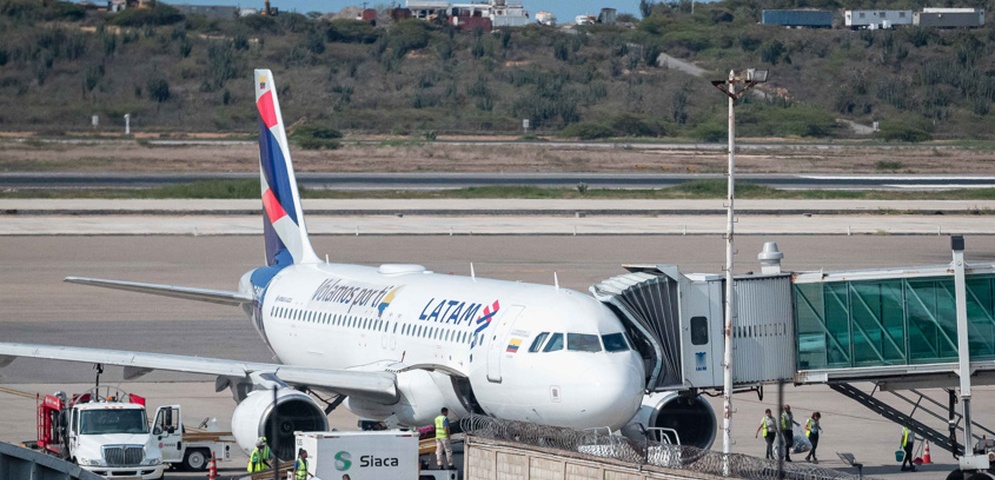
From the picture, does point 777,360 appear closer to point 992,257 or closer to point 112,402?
point 112,402

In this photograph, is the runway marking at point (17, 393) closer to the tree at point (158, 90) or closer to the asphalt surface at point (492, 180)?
the asphalt surface at point (492, 180)

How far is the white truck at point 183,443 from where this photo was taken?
30.2 m

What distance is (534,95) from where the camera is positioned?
187m

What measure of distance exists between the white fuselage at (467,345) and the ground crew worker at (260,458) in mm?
3360

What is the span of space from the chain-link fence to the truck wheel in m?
6.94

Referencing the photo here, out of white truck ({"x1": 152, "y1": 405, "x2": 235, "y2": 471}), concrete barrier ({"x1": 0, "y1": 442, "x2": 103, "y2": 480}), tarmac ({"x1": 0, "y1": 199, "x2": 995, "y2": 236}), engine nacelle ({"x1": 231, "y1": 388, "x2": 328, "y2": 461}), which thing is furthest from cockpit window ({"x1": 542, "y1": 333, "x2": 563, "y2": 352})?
tarmac ({"x1": 0, "y1": 199, "x2": 995, "y2": 236})

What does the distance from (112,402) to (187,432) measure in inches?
89.1

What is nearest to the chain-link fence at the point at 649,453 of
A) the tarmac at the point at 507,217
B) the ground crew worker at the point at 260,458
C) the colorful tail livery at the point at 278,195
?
the ground crew worker at the point at 260,458

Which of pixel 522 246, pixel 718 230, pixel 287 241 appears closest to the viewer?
pixel 287 241

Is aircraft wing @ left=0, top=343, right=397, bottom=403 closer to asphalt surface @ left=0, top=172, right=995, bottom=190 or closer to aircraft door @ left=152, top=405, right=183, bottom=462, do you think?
aircraft door @ left=152, top=405, right=183, bottom=462

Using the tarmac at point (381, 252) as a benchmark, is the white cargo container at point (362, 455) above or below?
above

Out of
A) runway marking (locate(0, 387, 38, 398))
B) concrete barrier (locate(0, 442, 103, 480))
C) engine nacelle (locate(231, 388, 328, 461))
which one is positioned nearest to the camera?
concrete barrier (locate(0, 442, 103, 480))

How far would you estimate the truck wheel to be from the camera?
30.7 m

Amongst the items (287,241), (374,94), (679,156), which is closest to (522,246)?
(287,241)
